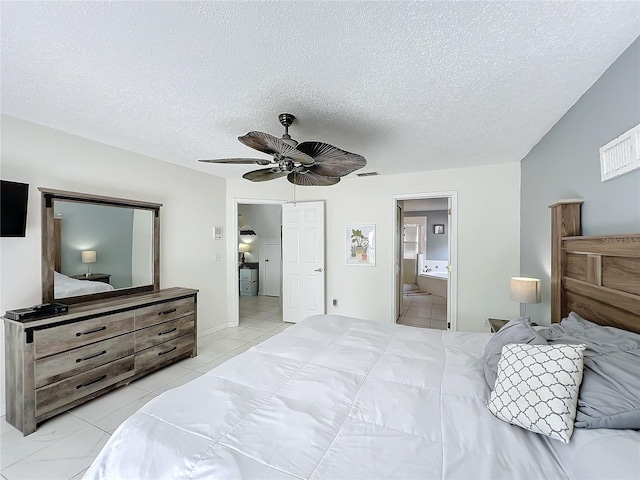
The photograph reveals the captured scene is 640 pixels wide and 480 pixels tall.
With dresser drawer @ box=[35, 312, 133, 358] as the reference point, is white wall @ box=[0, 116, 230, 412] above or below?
above

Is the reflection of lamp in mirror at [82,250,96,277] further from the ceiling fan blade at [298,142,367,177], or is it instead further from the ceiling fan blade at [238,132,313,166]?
the ceiling fan blade at [298,142,367,177]

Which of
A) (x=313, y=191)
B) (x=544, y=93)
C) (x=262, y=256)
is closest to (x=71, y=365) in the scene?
(x=313, y=191)

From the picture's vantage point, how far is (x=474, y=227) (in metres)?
3.79

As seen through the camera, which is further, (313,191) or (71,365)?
(313,191)

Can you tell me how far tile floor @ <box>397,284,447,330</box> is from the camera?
4758 mm

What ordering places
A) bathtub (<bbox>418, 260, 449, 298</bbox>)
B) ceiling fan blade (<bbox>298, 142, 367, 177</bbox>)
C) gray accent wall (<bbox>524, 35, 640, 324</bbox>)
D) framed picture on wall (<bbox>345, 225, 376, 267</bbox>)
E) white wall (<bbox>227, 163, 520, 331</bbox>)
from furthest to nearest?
1. bathtub (<bbox>418, 260, 449, 298</bbox>)
2. framed picture on wall (<bbox>345, 225, 376, 267</bbox>)
3. white wall (<bbox>227, 163, 520, 331</bbox>)
4. ceiling fan blade (<bbox>298, 142, 367, 177</bbox>)
5. gray accent wall (<bbox>524, 35, 640, 324</bbox>)

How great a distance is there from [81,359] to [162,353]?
76 cm

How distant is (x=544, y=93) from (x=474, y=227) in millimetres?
2151

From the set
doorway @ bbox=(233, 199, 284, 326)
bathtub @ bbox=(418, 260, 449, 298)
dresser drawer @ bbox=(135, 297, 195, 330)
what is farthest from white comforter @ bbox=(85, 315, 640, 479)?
bathtub @ bbox=(418, 260, 449, 298)

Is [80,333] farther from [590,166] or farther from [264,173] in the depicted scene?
[590,166]

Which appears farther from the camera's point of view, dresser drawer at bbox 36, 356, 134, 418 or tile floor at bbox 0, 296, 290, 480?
dresser drawer at bbox 36, 356, 134, 418

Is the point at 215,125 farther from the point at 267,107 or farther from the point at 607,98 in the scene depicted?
the point at 607,98

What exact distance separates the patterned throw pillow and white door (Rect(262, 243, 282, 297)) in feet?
20.3

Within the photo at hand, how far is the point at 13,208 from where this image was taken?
2.18 meters
